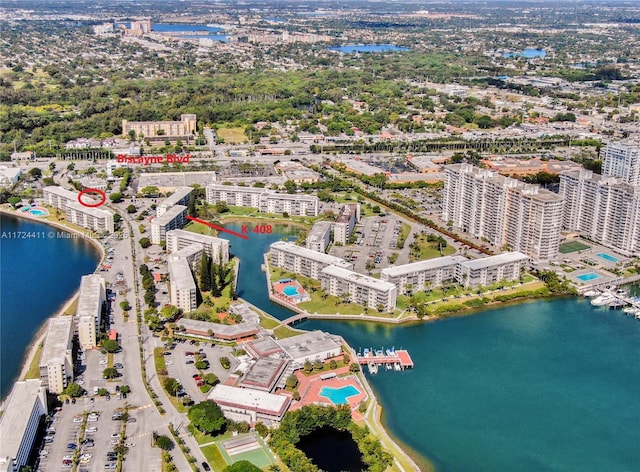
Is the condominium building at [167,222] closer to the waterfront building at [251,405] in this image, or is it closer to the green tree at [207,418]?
the waterfront building at [251,405]

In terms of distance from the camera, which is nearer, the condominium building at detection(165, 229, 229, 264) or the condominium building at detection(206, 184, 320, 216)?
the condominium building at detection(165, 229, 229, 264)

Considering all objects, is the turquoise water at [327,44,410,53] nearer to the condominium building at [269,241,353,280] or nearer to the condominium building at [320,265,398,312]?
the condominium building at [269,241,353,280]

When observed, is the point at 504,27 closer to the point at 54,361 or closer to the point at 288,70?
the point at 288,70

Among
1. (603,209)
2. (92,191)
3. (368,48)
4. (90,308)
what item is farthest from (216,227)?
(368,48)

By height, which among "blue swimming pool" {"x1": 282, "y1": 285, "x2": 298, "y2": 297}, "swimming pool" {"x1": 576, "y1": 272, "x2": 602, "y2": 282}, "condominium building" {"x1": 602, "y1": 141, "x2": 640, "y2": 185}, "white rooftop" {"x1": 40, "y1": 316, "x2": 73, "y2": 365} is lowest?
"swimming pool" {"x1": 576, "y1": 272, "x2": 602, "y2": 282}

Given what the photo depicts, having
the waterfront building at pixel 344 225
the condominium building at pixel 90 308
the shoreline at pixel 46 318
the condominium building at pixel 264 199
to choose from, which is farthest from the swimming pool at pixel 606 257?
the shoreline at pixel 46 318

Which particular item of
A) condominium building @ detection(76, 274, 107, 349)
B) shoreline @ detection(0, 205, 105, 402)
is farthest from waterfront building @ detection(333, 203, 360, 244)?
condominium building @ detection(76, 274, 107, 349)

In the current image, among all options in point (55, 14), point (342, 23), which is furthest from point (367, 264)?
point (55, 14)
